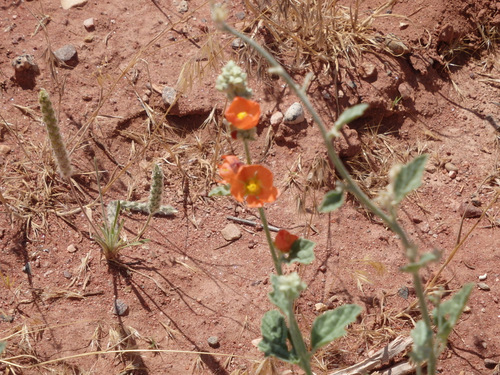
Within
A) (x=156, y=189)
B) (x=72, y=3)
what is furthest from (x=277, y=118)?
(x=72, y=3)

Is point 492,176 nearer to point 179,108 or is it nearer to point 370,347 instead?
point 370,347

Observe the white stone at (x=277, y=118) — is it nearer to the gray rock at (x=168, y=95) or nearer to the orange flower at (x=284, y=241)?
the gray rock at (x=168, y=95)

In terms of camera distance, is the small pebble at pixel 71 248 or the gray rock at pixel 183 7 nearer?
the small pebble at pixel 71 248

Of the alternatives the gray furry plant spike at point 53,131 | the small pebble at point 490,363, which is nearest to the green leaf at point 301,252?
the gray furry plant spike at point 53,131

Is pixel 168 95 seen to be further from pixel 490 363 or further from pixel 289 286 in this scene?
pixel 490 363

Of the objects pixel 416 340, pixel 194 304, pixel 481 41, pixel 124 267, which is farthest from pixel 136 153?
pixel 481 41

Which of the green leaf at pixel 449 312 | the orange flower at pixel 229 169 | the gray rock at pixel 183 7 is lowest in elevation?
the green leaf at pixel 449 312
